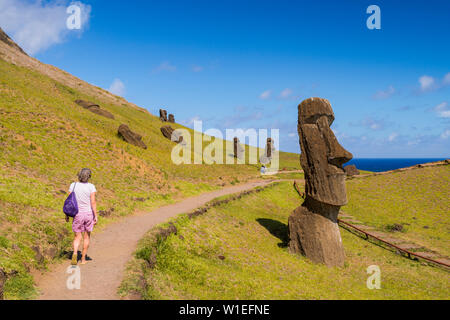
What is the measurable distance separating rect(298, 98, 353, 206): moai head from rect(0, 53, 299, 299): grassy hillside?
12.3 meters

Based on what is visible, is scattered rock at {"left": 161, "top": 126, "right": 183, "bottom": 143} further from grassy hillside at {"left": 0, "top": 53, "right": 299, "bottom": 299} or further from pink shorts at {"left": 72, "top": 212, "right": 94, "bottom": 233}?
pink shorts at {"left": 72, "top": 212, "right": 94, "bottom": 233}

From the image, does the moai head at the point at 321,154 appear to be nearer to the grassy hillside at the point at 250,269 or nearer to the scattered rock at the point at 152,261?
the grassy hillside at the point at 250,269

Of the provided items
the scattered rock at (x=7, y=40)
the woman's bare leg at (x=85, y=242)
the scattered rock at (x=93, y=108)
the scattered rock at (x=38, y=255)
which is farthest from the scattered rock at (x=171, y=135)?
the woman's bare leg at (x=85, y=242)

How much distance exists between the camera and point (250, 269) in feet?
42.8

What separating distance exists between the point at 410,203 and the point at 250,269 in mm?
23898

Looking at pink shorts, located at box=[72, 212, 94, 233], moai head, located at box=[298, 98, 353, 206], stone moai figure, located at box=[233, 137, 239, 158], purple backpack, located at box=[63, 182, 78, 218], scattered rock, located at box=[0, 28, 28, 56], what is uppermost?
scattered rock, located at box=[0, 28, 28, 56]

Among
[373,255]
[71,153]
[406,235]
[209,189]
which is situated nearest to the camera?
[373,255]

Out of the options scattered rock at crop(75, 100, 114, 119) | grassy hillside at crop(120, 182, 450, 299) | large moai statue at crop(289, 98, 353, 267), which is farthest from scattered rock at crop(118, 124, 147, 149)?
large moai statue at crop(289, 98, 353, 267)

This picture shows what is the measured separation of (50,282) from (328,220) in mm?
13033

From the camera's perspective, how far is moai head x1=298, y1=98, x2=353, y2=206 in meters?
14.6

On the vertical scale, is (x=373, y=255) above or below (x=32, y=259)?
below

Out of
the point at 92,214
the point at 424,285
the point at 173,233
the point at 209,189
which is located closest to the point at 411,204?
the point at 424,285
